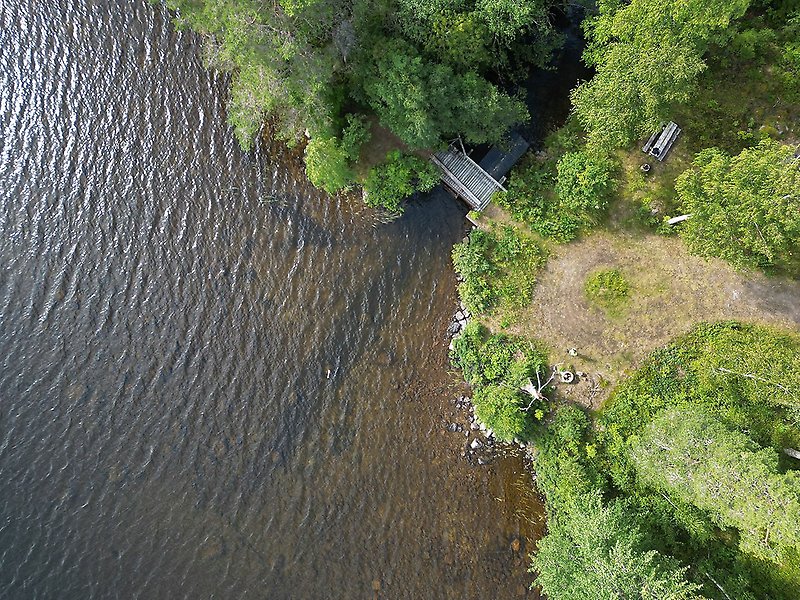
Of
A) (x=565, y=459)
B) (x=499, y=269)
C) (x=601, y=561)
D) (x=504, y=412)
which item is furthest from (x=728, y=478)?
(x=499, y=269)

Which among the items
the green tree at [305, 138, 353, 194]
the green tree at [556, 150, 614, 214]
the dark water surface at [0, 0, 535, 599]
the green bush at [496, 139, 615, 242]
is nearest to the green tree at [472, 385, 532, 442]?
the dark water surface at [0, 0, 535, 599]

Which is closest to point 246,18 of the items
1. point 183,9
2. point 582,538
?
point 183,9

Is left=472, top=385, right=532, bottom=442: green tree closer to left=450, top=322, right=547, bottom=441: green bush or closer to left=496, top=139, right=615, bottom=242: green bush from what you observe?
left=450, top=322, right=547, bottom=441: green bush

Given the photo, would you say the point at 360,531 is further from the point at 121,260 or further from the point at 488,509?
the point at 121,260

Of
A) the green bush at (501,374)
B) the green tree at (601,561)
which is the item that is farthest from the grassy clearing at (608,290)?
the green tree at (601,561)

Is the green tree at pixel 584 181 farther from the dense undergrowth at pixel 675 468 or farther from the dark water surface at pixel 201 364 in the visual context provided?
the dense undergrowth at pixel 675 468

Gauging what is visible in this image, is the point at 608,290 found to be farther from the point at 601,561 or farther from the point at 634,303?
the point at 601,561

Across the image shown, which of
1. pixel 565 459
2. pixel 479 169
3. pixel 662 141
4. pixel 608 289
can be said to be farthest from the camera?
pixel 479 169
